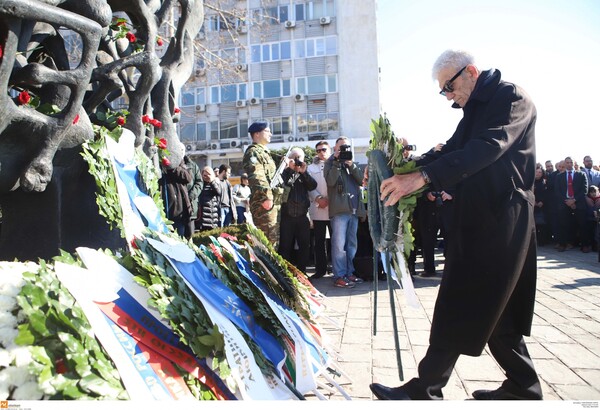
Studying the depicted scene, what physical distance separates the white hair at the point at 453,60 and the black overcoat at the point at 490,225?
17cm

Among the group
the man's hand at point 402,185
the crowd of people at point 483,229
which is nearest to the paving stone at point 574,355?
the crowd of people at point 483,229

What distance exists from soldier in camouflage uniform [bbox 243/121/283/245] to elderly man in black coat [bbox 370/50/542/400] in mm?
2819

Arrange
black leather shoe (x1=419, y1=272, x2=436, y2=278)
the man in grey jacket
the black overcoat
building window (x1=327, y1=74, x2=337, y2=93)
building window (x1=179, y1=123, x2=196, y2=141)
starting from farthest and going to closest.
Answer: building window (x1=179, y1=123, x2=196, y2=141)
building window (x1=327, y1=74, x2=337, y2=93)
black leather shoe (x1=419, y1=272, x2=436, y2=278)
the man in grey jacket
the black overcoat

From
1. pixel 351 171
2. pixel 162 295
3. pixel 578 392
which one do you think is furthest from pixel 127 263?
pixel 351 171

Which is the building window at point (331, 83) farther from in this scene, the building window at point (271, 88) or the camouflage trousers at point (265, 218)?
the camouflage trousers at point (265, 218)

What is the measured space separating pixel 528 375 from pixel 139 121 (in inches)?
127

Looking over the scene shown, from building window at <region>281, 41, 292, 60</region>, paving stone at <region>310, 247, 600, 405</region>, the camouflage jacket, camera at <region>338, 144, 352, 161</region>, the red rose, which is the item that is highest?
building window at <region>281, 41, 292, 60</region>

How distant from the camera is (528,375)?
2.52 m

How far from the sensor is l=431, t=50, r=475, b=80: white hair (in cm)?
268

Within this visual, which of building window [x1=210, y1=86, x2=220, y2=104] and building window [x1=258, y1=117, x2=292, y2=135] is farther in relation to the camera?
building window [x1=210, y1=86, x2=220, y2=104]

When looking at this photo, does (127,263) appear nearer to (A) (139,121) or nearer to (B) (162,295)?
(B) (162,295)

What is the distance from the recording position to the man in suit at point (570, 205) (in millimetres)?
10250

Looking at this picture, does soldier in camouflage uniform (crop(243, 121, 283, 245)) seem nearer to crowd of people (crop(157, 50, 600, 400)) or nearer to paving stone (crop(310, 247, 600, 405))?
paving stone (crop(310, 247, 600, 405))

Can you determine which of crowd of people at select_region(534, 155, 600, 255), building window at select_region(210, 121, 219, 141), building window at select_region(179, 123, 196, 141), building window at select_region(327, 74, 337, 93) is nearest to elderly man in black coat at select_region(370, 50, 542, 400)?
crowd of people at select_region(534, 155, 600, 255)
